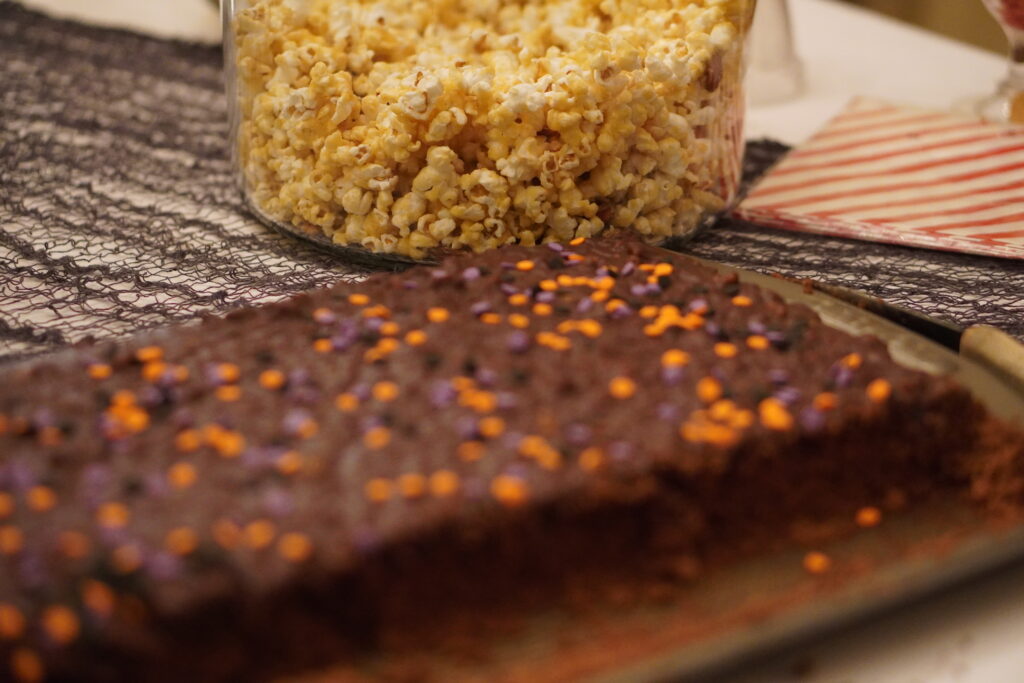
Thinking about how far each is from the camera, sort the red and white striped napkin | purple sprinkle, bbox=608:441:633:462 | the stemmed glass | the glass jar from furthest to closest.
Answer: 1. the stemmed glass
2. the red and white striped napkin
3. the glass jar
4. purple sprinkle, bbox=608:441:633:462

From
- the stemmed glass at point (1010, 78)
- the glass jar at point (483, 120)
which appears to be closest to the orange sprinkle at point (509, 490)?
the glass jar at point (483, 120)

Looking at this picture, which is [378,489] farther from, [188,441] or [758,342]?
[758,342]

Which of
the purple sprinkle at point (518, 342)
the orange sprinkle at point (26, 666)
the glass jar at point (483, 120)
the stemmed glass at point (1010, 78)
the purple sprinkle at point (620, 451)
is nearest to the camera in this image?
the orange sprinkle at point (26, 666)

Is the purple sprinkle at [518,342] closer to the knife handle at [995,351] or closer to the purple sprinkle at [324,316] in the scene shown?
the purple sprinkle at [324,316]

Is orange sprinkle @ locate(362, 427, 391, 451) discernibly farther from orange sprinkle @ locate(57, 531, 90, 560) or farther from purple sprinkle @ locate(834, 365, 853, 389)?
purple sprinkle @ locate(834, 365, 853, 389)

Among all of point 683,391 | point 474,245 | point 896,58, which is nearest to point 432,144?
point 474,245

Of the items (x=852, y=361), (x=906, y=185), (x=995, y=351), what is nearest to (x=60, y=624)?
(x=852, y=361)

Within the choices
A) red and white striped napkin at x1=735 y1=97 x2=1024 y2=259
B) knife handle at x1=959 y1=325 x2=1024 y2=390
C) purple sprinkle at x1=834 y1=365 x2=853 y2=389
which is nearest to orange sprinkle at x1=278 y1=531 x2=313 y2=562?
purple sprinkle at x1=834 y1=365 x2=853 y2=389
